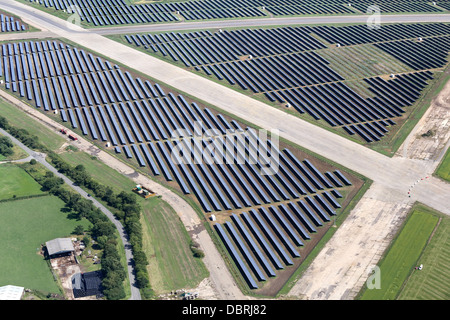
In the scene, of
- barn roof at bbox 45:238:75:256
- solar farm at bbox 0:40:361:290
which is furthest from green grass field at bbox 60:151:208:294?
barn roof at bbox 45:238:75:256

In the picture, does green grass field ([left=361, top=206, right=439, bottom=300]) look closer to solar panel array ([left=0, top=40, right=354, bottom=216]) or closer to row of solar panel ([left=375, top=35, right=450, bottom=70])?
solar panel array ([left=0, top=40, right=354, bottom=216])

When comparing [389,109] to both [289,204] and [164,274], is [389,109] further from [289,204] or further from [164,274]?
[164,274]

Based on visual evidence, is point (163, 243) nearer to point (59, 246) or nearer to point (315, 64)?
point (59, 246)

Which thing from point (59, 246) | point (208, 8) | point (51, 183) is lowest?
point (59, 246)

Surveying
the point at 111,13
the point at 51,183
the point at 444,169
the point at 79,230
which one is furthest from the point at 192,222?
the point at 111,13

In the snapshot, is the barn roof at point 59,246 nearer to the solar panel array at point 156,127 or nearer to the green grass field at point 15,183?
the green grass field at point 15,183

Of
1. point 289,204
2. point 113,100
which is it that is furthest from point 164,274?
point 113,100
